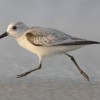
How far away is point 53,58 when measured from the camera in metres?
10.2

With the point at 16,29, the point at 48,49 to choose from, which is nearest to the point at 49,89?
the point at 48,49

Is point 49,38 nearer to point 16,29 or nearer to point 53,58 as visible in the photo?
point 16,29

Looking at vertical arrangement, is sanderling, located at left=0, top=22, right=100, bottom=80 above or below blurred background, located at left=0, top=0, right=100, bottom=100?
above

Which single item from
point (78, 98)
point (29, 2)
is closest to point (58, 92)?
point (78, 98)

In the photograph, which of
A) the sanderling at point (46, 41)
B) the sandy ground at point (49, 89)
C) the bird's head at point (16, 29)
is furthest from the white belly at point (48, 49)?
the sandy ground at point (49, 89)

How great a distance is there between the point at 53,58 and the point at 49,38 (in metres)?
1.24

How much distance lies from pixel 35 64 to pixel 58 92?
143 cm

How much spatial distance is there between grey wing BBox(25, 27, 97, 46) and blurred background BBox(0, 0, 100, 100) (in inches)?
19.8

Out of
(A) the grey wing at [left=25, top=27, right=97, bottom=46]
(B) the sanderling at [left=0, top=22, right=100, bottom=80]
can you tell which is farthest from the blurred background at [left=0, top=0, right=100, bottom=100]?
(A) the grey wing at [left=25, top=27, right=97, bottom=46]

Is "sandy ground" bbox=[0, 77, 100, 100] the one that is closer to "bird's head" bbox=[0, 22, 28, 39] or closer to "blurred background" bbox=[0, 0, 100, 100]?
"blurred background" bbox=[0, 0, 100, 100]

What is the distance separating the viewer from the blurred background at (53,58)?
8.60 meters

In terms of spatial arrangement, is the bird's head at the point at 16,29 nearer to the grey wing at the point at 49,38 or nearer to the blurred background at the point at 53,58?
the grey wing at the point at 49,38

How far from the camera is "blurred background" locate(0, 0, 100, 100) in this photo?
28.2ft

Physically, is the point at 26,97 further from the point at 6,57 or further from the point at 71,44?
the point at 6,57
